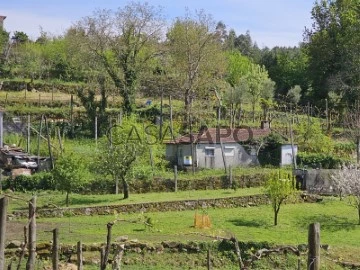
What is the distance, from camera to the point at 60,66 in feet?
215

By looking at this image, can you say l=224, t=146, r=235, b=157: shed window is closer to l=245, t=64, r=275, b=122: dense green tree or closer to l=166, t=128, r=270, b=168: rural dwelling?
l=166, t=128, r=270, b=168: rural dwelling

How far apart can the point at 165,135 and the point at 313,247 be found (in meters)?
36.9

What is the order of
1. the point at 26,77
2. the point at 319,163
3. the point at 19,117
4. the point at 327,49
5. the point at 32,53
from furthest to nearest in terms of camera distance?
the point at 32,53 → the point at 26,77 → the point at 327,49 → the point at 19,117 → the point at 319,163

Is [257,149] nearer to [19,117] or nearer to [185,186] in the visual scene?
[185,186]

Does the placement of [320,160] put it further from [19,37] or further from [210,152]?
[19,37]

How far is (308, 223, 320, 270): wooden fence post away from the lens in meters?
8.95

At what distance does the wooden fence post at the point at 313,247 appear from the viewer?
29.4 ft

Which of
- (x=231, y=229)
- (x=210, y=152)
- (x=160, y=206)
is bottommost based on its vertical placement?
(x=231, y=229)

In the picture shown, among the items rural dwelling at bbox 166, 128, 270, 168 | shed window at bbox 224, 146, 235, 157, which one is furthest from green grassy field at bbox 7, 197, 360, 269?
shed window at bbox 224, 146, 235, 157

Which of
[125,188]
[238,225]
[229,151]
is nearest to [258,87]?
[229,151]

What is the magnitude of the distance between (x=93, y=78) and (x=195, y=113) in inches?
496

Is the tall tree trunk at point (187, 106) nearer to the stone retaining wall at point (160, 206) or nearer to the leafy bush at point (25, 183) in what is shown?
the stone retaining wall at point (160, 206)

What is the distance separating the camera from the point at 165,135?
4575 centimetres

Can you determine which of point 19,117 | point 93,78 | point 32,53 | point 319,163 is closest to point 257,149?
point 319,163
